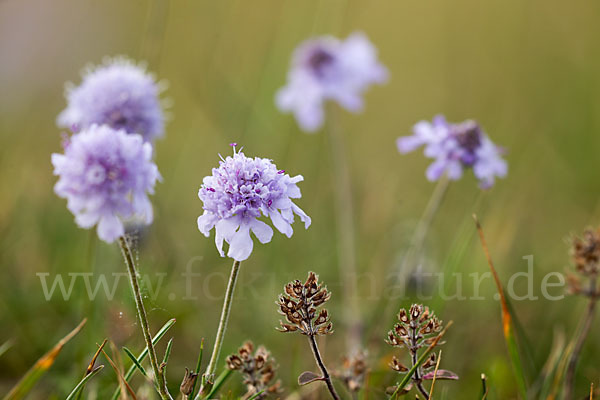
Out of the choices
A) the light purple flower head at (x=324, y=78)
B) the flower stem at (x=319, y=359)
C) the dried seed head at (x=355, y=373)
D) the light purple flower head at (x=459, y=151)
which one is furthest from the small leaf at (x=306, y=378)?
the light purple flower head at (x=324, y=78)

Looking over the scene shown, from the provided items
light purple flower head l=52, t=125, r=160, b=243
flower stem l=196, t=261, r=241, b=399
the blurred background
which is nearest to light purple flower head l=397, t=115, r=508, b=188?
the blurred background

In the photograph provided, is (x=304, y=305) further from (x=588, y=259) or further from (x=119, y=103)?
(x=119, y=103)

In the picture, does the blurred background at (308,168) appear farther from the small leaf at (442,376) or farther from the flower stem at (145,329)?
the flower stem at (145,329)

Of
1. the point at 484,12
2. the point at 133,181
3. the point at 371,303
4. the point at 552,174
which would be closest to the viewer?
the point at 133,181

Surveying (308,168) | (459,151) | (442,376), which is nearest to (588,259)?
(442,376)

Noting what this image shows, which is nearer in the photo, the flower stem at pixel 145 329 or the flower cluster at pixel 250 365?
the flower stem at pixel 145 329

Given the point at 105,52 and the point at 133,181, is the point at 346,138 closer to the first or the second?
the point at 105,52

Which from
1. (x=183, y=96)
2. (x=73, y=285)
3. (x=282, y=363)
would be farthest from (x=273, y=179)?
(x=183, y=96)
